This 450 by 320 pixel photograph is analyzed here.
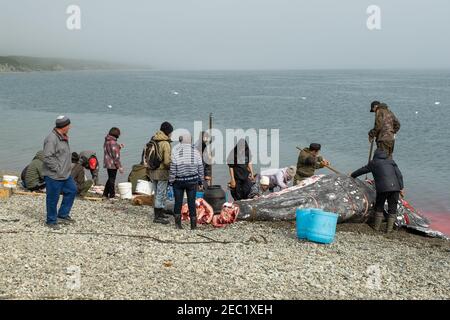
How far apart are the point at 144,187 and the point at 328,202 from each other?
4.98 m

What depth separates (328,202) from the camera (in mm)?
12680

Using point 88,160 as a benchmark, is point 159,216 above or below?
below

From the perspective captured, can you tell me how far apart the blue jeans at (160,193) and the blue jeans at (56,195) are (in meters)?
1.70

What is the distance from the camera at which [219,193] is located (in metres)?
12.3

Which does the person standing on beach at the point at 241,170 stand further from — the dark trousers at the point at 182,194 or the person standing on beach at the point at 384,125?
the person standing on beach at the point at 384,125

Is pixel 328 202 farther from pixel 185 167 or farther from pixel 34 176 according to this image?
pixel 34 176

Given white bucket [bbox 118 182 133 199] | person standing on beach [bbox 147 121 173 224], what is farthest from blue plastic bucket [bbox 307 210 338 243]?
white bucket [bbox 118 182 133 199]

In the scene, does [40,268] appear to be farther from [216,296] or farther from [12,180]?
[12,180]

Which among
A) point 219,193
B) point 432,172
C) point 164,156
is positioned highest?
point 164,156

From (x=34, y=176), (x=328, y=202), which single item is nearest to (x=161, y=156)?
(x=328, y=202)

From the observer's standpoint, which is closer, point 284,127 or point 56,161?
point 56,161

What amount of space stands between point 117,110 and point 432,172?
36.3 meters
